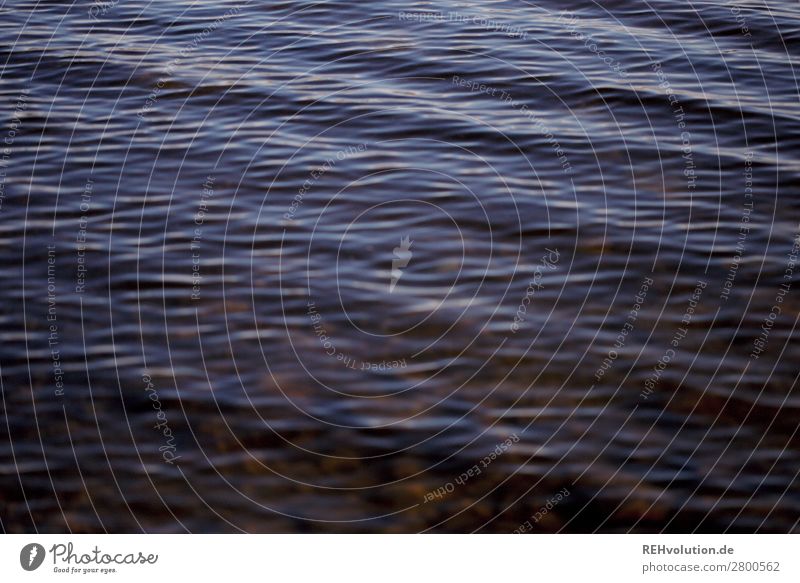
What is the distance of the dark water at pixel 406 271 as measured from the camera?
228 inches

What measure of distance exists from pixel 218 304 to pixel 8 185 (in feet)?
8.64

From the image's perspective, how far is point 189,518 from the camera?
5625 mm

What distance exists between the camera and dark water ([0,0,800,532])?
19.0 ft

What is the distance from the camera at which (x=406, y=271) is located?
7.43 m
